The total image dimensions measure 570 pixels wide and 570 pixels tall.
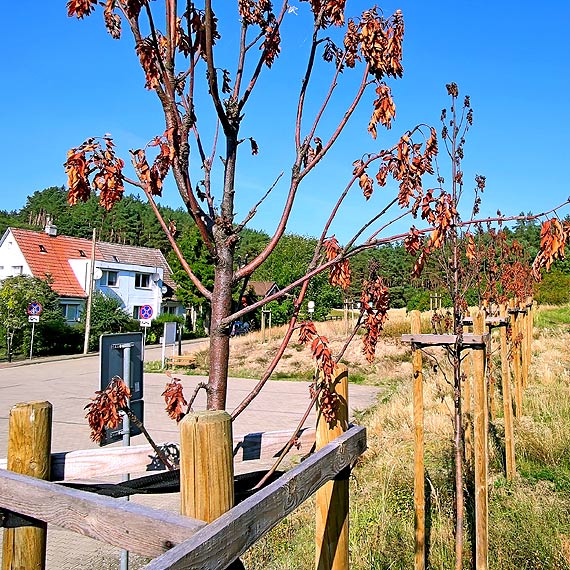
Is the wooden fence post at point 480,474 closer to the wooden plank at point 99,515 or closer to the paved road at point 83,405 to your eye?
the paved road at point 83,405

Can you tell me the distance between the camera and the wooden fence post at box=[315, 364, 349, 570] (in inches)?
90.4

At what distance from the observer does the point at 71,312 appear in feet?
109

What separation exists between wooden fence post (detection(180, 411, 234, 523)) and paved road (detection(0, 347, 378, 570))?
3.41 meters


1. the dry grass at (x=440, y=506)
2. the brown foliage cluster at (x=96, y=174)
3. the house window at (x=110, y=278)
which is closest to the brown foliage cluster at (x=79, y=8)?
the brown foliage cluster at (x=96, y=174)

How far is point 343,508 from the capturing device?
235cm

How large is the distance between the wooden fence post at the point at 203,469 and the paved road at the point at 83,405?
11.2 feet

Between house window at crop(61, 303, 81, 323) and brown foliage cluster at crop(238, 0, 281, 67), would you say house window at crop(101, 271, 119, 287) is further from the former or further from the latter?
brown foliage cluster at crop(238, 0, 281, 67)

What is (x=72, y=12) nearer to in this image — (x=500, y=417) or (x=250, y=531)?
(x=250, y=531)

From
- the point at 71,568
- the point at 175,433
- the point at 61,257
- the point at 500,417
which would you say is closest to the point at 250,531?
the point at 71,568

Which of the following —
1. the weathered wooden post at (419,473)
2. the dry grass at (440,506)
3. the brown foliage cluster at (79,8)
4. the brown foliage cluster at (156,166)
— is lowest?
the dry grass at (440,506)

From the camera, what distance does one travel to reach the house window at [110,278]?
36.0m

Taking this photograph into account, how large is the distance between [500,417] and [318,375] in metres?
7.11

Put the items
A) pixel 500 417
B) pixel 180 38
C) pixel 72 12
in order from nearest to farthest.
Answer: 1. pixel 72 12
2. pixel 180 38
3. pixel 500 417

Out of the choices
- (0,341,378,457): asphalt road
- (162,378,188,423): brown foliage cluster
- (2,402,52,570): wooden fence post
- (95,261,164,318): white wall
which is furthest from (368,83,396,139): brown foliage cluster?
(95,261,164,318): white wall
